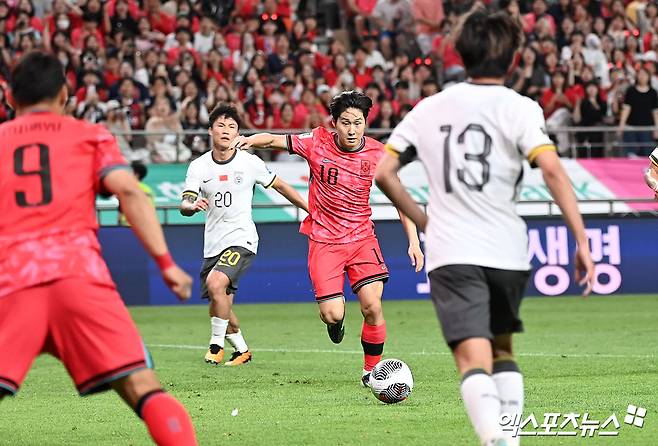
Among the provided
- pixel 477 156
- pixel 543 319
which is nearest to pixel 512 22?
pixel 477 156

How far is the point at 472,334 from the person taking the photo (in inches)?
240

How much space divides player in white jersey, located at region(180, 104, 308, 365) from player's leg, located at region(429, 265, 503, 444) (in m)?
6.93

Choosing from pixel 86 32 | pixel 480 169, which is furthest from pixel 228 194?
pixel 86 32

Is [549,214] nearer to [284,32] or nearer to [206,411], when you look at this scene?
[284,32]

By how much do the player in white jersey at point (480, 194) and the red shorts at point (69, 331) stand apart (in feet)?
4.94

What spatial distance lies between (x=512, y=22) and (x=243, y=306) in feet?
46.6

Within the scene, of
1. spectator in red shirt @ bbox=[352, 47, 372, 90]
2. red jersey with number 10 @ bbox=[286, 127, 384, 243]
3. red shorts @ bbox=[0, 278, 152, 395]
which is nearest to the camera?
red shorts @ bbox=[0, 278, 152, 395]

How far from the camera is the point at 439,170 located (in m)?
6.30

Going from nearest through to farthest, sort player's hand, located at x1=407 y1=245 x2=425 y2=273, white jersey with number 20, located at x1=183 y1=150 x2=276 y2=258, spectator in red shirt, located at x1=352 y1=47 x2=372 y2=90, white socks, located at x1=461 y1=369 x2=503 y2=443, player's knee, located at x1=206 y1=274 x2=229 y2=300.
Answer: white socks, located at x1=461 y1=369 x2=503 y2=443 → player's hand, located at x1=407 y1=245 x2=425 y2=273 → player's knee, located at x1=206 y1=274 x2=229 y2=300 → white jersey with number 20, located at x1=183 y1=150 x2=276 y2=258 → spectator in red shirt, located at x1=352 y1=47 x2=372 y2=90

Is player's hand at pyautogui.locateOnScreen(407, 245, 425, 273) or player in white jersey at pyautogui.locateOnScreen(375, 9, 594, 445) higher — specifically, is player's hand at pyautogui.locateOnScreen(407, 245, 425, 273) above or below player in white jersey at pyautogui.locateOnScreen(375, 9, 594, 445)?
below

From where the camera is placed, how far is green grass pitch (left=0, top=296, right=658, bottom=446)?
827 cm

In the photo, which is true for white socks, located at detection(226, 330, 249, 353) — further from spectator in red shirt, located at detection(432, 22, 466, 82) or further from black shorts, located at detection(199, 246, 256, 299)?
spectator in red shirt, located at detection(432, 22, 466, 82)

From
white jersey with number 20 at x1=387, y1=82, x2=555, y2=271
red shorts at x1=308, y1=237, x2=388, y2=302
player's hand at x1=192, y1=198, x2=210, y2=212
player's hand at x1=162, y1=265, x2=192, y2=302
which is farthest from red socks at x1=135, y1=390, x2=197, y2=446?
player's hand at x1=192, y1=198, x2=210, y2=212

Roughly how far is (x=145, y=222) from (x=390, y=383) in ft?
13.1
